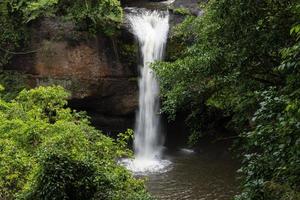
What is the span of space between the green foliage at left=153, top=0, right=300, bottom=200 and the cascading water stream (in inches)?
299

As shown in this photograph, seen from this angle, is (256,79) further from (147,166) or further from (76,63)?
(76,63)

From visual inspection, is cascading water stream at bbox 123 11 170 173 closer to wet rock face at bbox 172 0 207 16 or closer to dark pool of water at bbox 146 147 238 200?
wet rock face at bbox 172 0 207 16

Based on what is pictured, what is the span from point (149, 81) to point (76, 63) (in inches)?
137

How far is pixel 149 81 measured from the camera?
20.5 m

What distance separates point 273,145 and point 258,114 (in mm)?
622

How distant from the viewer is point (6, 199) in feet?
33.0

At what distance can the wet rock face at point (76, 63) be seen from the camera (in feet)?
64.3

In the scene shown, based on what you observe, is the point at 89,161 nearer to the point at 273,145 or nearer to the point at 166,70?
the point at 166,70

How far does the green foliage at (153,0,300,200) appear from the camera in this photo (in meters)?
5.77

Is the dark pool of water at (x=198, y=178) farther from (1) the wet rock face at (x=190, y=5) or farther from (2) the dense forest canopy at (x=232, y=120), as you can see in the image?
(1) the wet rock face at (x=190, y=5)

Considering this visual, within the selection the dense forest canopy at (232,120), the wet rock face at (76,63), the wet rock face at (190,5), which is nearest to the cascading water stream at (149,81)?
the wet rock face at (76,63)

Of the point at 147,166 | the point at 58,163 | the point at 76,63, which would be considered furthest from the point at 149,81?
the point at 58,163

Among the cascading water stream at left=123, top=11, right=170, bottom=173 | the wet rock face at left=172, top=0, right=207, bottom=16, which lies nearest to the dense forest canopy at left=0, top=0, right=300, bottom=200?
the cascading water stream at left=123, top=11, right=170, bottom=173

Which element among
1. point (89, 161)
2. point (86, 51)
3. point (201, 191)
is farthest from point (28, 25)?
point (89, 161)
